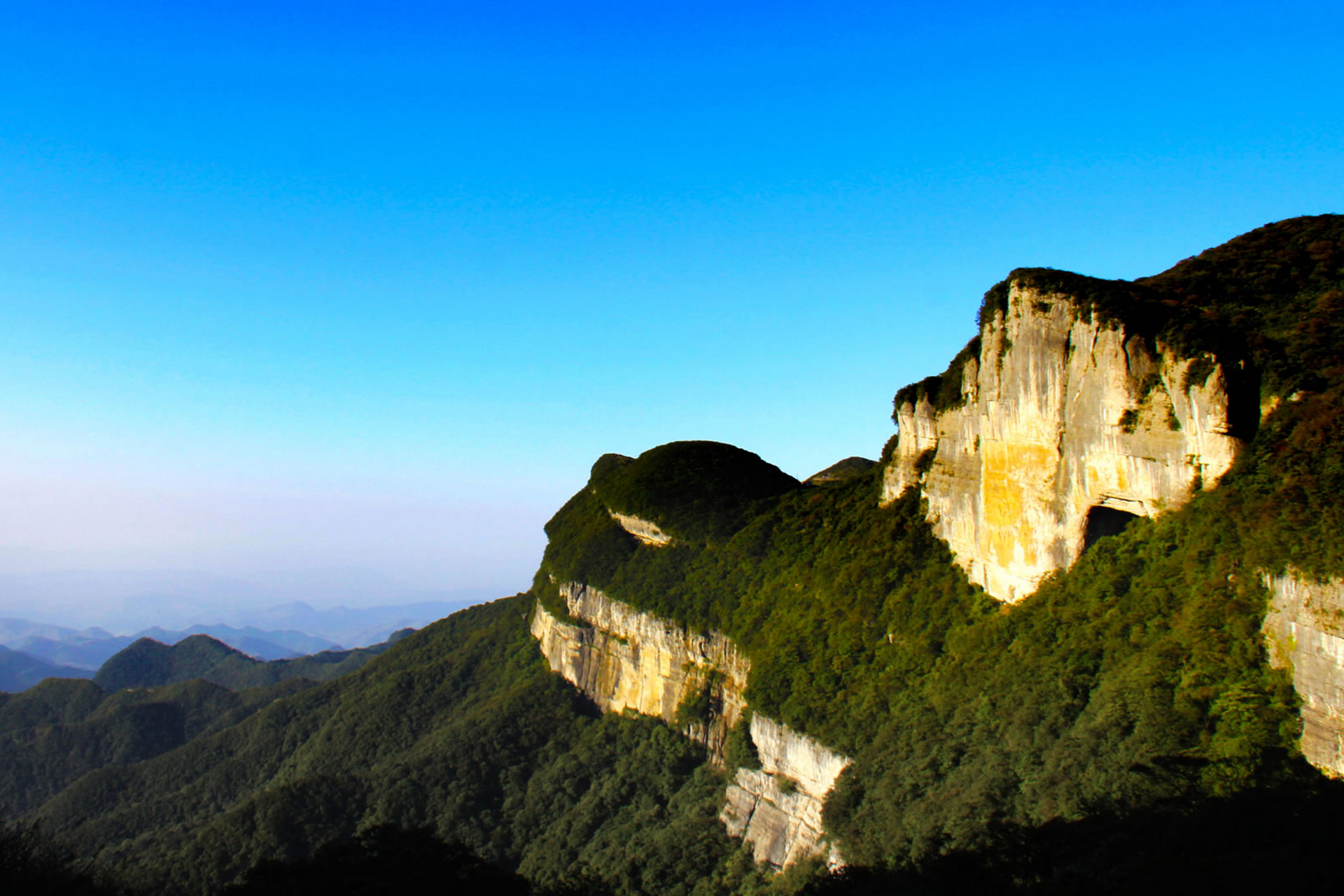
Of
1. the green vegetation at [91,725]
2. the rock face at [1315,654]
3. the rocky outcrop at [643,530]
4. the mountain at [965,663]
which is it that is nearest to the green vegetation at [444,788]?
the mountain at [965,663]

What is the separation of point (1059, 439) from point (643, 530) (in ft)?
158

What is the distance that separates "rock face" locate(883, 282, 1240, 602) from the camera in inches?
1516

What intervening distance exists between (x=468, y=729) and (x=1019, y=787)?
5771cm

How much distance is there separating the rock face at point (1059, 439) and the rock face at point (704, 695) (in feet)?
62.1

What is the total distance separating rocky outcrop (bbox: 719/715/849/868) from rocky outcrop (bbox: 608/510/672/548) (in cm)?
2624

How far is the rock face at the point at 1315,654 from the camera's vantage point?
28.6 m

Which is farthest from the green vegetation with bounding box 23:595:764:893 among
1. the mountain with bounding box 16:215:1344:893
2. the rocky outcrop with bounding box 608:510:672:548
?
the rocky outcrop with bounding box 608:510:672:548

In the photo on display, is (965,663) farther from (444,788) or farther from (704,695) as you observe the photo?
(444,788)

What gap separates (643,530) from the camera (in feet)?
275

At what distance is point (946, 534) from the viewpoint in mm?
57312

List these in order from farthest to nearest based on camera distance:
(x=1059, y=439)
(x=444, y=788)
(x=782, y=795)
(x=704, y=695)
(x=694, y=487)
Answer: (x=694, y=487)
(x=444, y=788)
(x=704, y=695)
(x=782, y=795)
(x=1059, y=439)

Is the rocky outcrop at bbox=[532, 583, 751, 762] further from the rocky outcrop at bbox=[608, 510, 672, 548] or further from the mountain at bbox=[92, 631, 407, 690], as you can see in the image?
the mountain at bbox=[92, 631, 407, 690]

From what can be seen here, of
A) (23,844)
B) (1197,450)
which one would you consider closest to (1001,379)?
(1197,450)

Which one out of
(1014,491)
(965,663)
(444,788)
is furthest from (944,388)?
(444,788)
